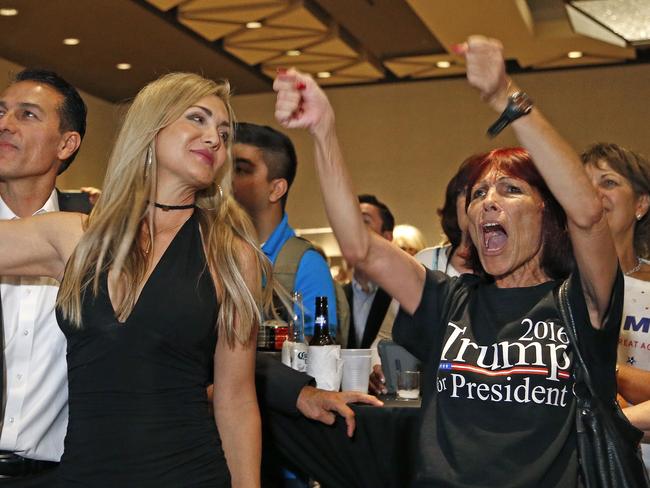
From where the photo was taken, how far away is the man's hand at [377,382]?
2.67m

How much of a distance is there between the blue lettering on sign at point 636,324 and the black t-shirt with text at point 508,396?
785mm

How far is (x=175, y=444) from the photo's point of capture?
1890mm

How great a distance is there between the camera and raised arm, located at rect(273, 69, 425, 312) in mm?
1787

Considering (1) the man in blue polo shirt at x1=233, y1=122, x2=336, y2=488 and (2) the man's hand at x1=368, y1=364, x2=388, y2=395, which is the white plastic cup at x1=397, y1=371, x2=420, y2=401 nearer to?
(2) the man's hand at x1=368, y1=364, x2=388, y2=395

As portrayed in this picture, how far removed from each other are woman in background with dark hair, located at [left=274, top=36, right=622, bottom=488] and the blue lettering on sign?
0.73m

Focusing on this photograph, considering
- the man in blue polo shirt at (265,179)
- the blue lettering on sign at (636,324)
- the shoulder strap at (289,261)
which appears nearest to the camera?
the blue lettering on sign at (636,324)

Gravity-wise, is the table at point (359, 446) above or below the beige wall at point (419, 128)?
below

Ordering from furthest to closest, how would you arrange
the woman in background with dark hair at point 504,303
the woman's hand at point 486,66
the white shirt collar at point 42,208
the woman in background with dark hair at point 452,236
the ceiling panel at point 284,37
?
the ceiling panel at point 284,37
the woman in background with dark hair at point 452,236
the white shirt collar at point 42,208
the woman in background with dark hair at point 504,303
the woman's hand at point 486,66

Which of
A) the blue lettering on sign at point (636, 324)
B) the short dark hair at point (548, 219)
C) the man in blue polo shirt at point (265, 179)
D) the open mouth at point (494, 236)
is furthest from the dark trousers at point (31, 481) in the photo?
the blue lettering on sign at point (636, 324)

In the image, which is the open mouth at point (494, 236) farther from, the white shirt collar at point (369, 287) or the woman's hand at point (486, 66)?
the white shirt collar at point (369, 287)

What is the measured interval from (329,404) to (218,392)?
38cm

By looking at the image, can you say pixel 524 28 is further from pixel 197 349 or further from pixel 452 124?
pixel 197 349

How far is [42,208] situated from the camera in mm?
2344

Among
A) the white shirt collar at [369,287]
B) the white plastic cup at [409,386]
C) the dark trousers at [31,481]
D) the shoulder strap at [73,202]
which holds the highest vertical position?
the shoulder strap at [73,202]
